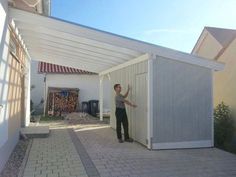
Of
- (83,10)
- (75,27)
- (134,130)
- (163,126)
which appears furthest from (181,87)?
(83,10)

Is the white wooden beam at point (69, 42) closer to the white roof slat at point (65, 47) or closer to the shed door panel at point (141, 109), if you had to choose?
the white roof slat at point (65, 47)

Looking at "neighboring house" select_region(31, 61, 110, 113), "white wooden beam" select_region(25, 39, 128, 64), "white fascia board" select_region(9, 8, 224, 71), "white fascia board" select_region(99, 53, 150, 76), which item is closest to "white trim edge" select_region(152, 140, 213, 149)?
"white fascia board" select_region(9, 8, 224, 71)

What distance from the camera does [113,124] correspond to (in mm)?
13062

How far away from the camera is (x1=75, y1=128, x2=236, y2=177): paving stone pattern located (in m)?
6.23

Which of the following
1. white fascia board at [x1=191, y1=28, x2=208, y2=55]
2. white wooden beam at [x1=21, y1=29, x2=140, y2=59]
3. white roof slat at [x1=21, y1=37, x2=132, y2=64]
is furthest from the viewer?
white fascia board at [x1=191, y1=28, x2=208, y2=55]

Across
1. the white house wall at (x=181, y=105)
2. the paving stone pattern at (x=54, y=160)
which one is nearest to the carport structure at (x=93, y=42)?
the white house wall at (x=181, y=105)

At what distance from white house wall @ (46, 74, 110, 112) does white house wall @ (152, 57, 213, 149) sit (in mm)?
12176

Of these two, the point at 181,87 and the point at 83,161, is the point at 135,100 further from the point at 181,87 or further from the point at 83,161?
the point at 83,161

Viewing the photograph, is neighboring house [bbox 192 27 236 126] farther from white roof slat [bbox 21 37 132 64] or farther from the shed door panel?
white roof slat [bbox 21 37 132 64]

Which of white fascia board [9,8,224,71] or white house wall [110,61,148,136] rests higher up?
white fascia board [9,8,224,71]

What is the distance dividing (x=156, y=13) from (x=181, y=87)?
401cm

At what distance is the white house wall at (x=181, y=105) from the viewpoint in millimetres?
8570

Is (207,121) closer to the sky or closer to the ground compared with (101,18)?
closer to the ground

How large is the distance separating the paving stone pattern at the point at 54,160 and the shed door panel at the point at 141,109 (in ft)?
6.56
